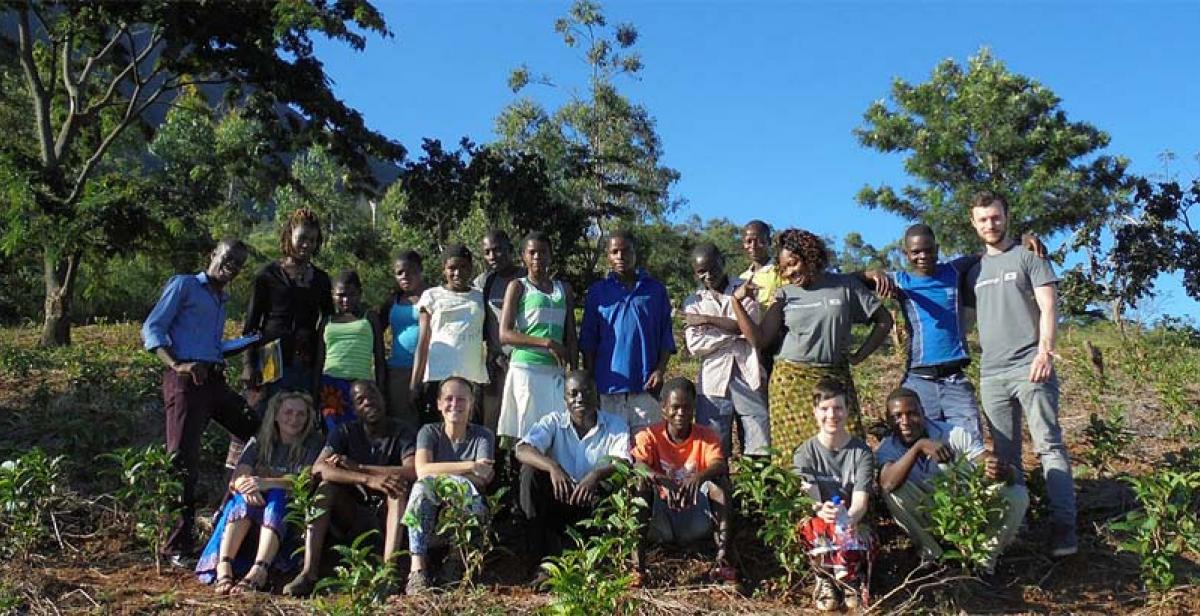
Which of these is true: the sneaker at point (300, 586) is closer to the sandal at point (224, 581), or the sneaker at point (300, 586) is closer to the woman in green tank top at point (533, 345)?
the sandal at point (224, 581)

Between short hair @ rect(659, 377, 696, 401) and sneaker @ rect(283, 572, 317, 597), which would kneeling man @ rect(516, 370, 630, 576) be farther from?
sneaker @ rect(283, 572, 317, 597)

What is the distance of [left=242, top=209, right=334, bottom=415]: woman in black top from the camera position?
16.0ft

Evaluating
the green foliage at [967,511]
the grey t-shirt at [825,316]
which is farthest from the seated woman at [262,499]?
the green foliage at [967,511]

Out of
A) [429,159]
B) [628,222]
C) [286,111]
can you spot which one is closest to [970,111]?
[628,222]

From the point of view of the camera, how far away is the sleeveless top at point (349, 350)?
16.6ft

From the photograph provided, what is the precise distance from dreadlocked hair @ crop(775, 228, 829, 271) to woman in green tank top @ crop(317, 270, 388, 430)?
2317mm

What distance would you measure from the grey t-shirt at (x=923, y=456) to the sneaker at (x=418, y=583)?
2.11 metres

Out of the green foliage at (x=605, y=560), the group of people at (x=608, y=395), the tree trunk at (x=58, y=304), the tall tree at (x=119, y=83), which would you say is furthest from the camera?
the tree trunk at (x=58, y=304)

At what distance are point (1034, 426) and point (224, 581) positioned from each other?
149 inches

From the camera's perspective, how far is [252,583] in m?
4.15

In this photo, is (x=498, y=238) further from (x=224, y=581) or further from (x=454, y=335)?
(x=224, y=581)

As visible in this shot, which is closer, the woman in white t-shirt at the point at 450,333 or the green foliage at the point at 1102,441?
the woman in white t-shirt at the point at 450,333

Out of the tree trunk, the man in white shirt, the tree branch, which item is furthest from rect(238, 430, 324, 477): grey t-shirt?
the tree branch

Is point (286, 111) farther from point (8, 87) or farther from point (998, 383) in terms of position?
point (998, 383)
